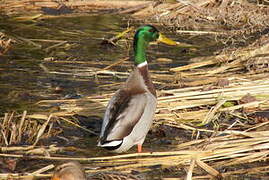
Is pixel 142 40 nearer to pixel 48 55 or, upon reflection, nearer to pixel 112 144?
pixel 112 144

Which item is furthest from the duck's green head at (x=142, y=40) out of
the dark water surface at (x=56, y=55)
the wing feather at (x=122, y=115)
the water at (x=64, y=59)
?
the dark water surface at (x=56, y=55)

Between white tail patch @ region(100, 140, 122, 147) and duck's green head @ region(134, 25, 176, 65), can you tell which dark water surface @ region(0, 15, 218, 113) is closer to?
duck's green head @ region(134, 25, 176, 65)

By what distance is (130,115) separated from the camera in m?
5.60

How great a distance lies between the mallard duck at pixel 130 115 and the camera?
214 inches

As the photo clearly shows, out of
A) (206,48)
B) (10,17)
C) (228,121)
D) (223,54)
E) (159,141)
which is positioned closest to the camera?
(159,141)

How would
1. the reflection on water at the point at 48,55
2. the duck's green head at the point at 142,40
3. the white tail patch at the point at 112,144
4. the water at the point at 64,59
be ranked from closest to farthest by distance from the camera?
the white tail patch at the point at 112,144, the duck's green head at the point at 142,40, the water at the point at 64,59, the reflection on water at the point at 48,55

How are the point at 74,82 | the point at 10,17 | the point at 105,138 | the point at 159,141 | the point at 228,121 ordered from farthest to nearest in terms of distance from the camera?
the point at 10,17
the point at 74,82
the point at 228,121
the point at 159,141
the point at 105,138

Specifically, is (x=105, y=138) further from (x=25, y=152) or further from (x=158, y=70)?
(x=158, y=70)

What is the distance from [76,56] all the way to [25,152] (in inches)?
154

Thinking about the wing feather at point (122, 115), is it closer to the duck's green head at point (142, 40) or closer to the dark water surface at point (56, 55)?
the duck's green head at point (142, 40)

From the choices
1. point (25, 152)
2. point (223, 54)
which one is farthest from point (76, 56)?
point (25, 152)

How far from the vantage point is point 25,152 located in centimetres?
556

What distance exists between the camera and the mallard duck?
17.9 feet

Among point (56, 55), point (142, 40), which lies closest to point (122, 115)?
point (142, 40)
